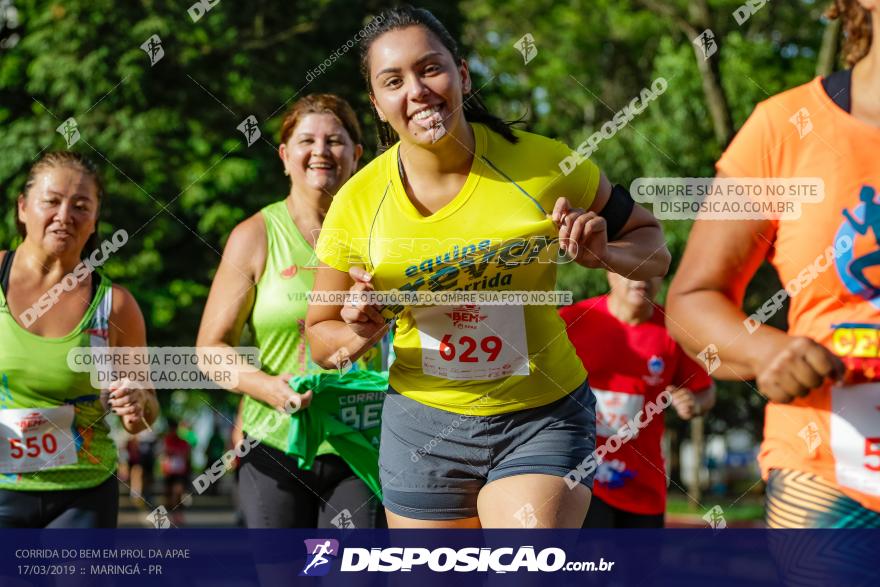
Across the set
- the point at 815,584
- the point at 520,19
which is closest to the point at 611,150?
the point at 520,19

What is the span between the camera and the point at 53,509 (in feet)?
15.4

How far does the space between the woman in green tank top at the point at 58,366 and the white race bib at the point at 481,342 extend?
151cm

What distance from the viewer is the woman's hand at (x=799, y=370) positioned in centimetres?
225

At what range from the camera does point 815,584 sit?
274cm

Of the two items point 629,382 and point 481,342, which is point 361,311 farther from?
point 629,382

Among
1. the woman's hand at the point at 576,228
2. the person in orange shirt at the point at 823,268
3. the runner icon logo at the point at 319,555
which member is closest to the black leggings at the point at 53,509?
the runner icon logo at the point at 319,555

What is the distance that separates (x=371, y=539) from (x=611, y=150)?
14.8 m

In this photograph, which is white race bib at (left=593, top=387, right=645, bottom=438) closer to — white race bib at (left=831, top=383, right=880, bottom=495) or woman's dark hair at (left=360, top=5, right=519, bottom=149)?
woman's dark hair at (left=360, top=5, right=519, bottom=149)

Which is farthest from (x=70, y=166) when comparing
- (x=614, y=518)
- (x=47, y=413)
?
(x=614, y=518)

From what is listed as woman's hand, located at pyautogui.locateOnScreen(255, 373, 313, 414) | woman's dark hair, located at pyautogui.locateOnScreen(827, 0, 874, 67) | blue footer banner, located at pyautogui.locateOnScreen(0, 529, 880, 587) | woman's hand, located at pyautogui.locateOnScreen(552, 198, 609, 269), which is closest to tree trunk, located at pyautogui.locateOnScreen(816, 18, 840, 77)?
woman's hand, located at pyautogui.locateOnScreen(255, 373, 313, 414)

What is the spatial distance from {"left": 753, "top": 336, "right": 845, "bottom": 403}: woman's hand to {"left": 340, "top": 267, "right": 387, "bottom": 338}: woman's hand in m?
1.39

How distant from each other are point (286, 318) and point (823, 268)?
260cm

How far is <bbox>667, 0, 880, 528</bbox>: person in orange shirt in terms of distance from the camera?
260 centimetres

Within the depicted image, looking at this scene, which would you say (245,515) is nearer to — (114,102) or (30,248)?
(30,248)
